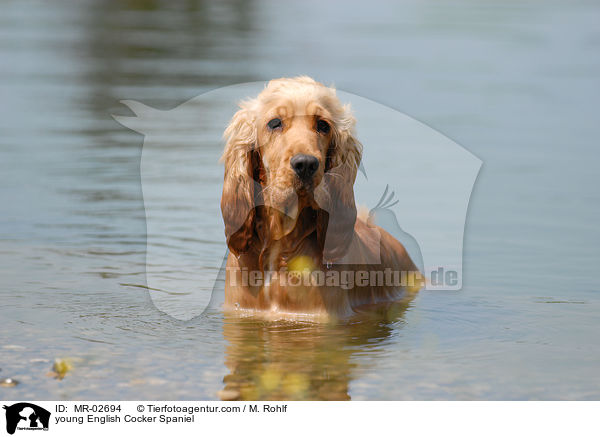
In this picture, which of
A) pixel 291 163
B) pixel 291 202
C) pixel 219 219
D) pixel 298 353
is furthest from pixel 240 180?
pixel 219 219

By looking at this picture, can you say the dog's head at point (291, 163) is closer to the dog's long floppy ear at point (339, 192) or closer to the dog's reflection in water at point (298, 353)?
the dog's long floppy ear at point (339, 192)

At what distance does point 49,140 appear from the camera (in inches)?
439

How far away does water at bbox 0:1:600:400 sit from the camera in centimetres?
518

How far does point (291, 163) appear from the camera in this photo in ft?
17.6

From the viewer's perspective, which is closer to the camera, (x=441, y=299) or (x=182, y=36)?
(x=441, y=299)

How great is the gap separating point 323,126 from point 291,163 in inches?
15.5

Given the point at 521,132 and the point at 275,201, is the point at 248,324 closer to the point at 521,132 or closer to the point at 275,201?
the point at 275,201

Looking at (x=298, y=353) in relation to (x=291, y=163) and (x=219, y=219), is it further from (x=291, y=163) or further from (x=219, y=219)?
(x=219, y=219)

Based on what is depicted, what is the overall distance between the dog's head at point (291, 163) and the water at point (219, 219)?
628 mm

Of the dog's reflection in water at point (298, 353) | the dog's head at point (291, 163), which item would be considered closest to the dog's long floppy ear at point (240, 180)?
the dog's head at point (291, 163)
